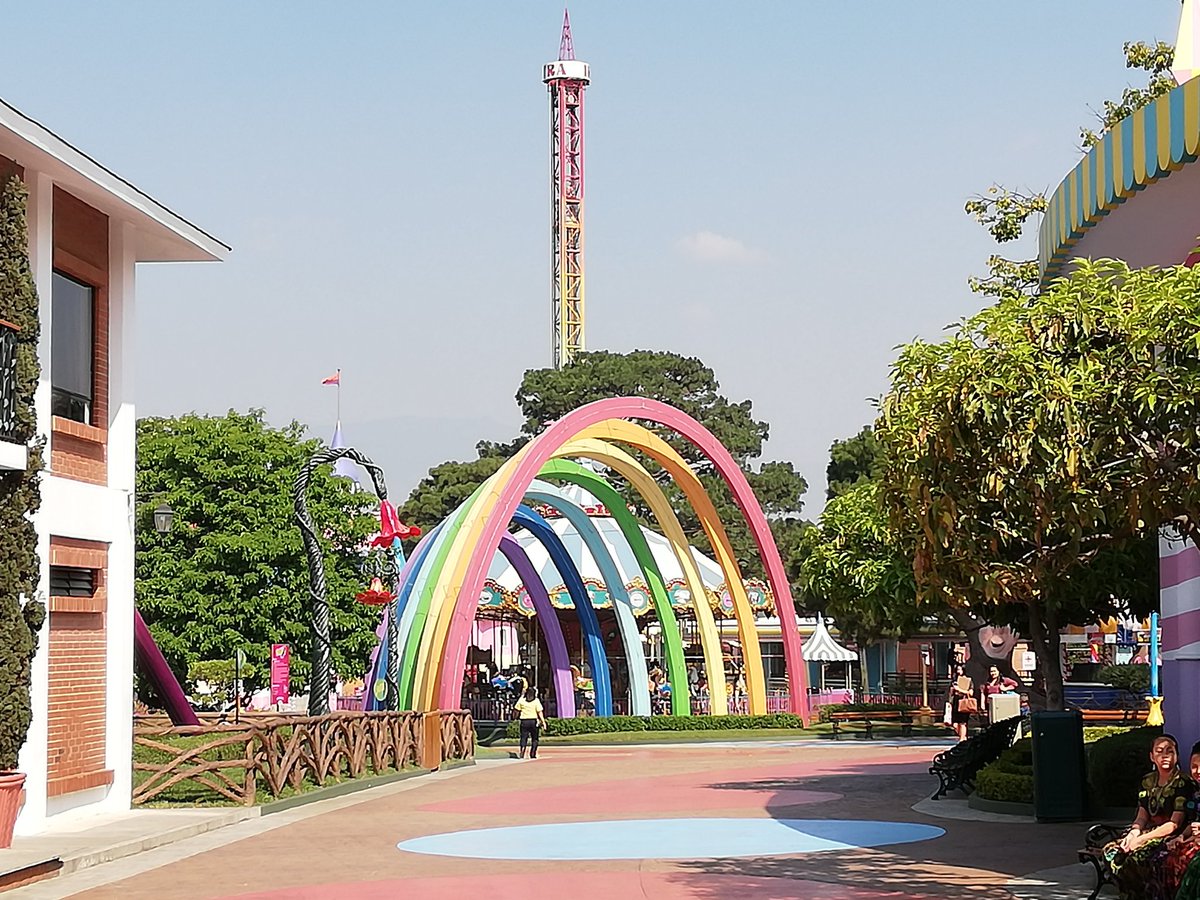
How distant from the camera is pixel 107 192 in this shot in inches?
741

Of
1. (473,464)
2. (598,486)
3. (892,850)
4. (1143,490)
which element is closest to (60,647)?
(892,850)

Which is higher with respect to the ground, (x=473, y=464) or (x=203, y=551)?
(x=473, y=464)

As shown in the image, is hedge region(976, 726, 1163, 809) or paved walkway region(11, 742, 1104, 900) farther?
hedge region(976, 726, 1163, 809)

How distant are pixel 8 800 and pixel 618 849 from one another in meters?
5.78

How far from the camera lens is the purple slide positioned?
23.4 m

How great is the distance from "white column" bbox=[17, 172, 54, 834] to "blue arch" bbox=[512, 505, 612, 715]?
25429 mm

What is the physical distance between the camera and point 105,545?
19938 millimetres

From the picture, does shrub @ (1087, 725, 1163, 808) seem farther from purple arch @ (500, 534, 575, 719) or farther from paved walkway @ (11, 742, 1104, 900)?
purple arch @ (500, 534, 575, 719)

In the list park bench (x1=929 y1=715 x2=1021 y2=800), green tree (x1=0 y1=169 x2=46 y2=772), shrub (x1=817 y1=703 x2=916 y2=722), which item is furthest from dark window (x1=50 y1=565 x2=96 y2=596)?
shrub (x1=817 y1=703 x2=916 y2=722)

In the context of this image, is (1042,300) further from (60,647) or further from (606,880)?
(60,647)

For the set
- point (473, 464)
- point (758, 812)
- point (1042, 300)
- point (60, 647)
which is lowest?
point (758, 812)

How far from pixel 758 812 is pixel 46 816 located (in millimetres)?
8326

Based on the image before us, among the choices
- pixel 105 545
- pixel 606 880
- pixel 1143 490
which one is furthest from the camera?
pixel 105 545

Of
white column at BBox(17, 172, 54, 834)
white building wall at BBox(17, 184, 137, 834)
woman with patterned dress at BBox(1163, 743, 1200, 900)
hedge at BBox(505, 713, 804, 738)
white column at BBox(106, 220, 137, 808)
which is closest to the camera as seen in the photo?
woman with patterned dress at BBox(1163, 743, 1200, 900)
